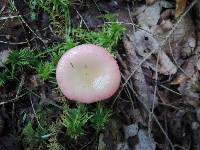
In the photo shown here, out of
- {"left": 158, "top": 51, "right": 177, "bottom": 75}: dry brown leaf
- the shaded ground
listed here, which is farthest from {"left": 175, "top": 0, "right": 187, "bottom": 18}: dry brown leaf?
{"left": 158, "top": 51, "right": 177, "bottom": 75}: dry brown leaf

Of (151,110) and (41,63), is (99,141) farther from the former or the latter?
(41,63)

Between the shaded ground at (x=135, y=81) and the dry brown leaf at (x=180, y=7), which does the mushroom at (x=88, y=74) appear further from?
the dry brown leaf at (x=180, y=7)

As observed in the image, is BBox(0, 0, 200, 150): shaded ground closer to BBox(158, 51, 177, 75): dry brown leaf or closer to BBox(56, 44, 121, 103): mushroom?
BBox(158, 51, 177, 75): dry brown leaf

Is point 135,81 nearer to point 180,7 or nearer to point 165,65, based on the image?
point 165,65

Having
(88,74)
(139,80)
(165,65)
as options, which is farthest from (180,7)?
(88,74)

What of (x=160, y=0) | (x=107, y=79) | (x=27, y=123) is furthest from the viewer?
(x=160, y=0)

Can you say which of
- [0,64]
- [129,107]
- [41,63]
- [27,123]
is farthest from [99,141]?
[0,64]
